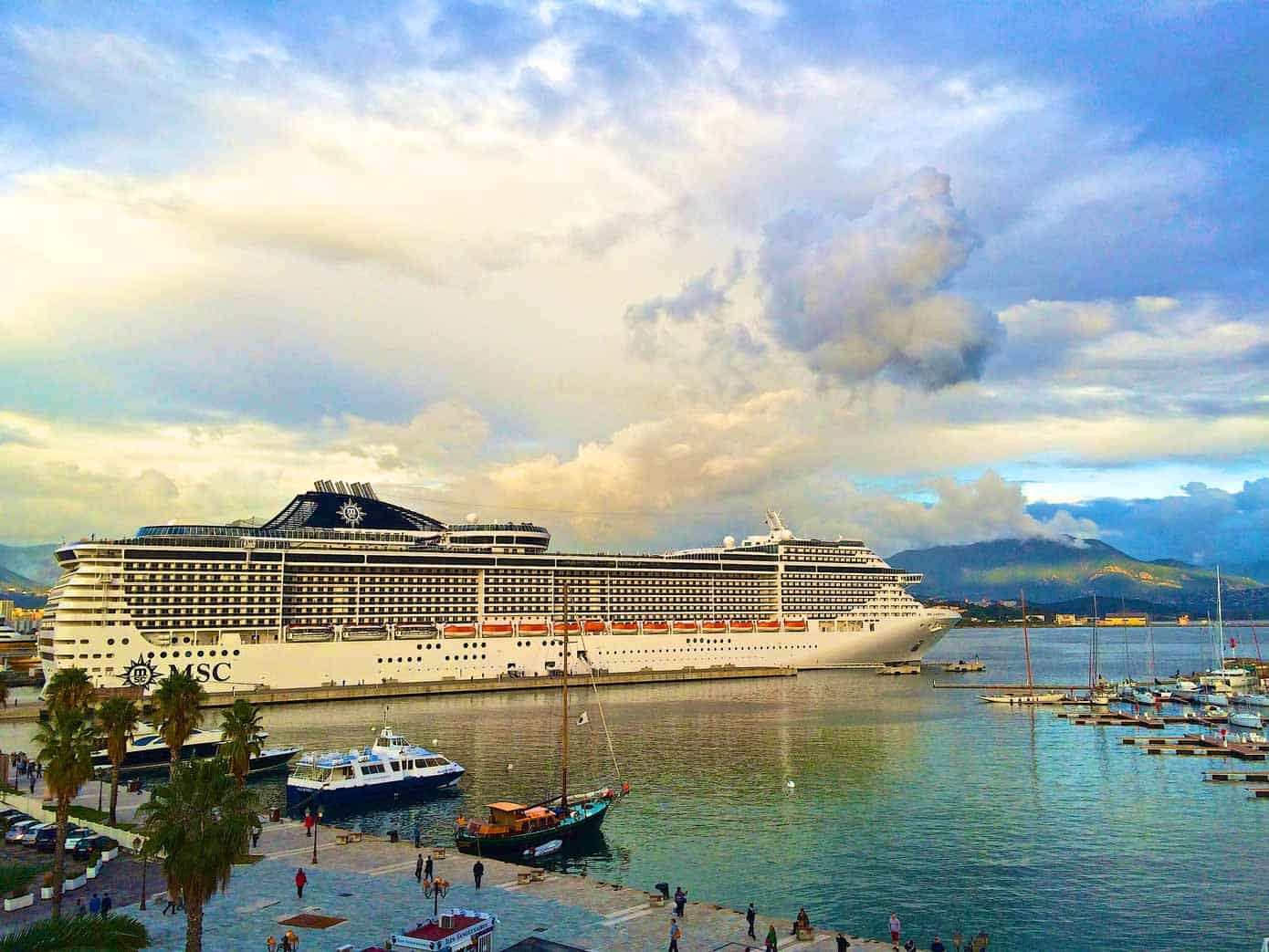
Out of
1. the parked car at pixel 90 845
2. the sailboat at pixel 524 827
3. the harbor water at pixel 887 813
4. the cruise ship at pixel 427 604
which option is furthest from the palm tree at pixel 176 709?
the cruise ship at pixel 427 604

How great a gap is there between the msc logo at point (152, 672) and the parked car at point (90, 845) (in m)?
46.3

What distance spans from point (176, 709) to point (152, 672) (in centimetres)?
4753

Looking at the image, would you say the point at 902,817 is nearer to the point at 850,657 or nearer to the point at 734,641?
the point at 734,641

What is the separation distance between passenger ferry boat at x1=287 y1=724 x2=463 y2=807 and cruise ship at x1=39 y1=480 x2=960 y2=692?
30298 millimetres

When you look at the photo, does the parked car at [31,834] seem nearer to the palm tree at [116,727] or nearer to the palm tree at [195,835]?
the palm tree at [116,727]

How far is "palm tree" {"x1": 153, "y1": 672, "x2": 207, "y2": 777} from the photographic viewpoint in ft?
125

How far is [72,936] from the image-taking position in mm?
14164

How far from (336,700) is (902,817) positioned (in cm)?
5769

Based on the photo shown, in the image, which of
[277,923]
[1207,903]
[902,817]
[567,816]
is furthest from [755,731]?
[277,923]

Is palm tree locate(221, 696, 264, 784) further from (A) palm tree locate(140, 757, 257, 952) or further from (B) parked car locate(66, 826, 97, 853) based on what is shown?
(A) palm tree locate(140, 757, 257, 952)

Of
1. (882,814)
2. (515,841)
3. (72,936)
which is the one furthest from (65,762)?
(882,814)

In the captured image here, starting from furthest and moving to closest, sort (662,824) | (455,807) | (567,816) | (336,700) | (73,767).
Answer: (336,700), (455,807), (662,824), (567,816), (73,767)

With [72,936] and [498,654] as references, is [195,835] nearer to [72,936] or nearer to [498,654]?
[72,936]

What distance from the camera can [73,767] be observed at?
2933 cm
